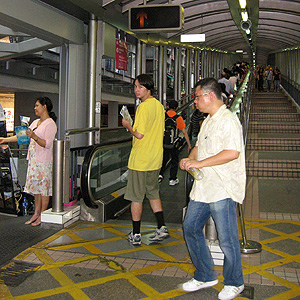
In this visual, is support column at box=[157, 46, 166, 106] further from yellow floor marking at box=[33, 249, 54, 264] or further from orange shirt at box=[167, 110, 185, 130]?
yellow floor marking at box=[33, 249, 54, 264]

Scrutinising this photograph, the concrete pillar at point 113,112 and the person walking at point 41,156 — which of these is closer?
the person walking at point 41,156

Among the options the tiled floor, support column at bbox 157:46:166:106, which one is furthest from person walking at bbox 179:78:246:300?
support column at bbox 157:46:166:106

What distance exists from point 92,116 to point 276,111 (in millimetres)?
7796

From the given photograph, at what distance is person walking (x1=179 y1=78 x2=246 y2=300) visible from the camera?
115 inches

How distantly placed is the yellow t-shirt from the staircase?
177 inches

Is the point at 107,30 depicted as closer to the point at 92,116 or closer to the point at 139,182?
the point at 92,116

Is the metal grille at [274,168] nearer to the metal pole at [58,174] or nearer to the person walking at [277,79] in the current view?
the metal pole at [58,174]

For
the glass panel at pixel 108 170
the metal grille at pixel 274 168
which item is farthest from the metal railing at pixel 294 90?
the glass panel at pixel 108 170

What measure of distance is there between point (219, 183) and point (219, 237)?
39 cm

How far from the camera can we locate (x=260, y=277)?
345 cm

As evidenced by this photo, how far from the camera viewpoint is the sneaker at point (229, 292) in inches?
118

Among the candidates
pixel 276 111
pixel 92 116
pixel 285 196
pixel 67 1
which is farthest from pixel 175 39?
pixel 285 196

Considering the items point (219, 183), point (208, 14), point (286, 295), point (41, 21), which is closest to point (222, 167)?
point (219, 183)

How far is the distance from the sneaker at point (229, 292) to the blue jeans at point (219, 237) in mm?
28
